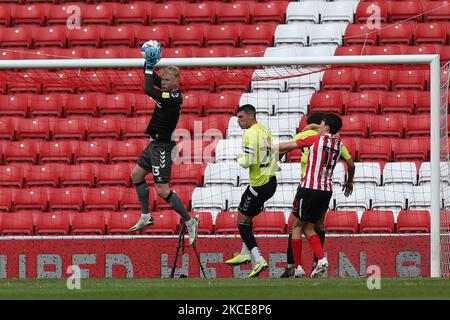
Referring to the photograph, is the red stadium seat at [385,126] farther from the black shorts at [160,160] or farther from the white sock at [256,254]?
the black shorts at [160,160]

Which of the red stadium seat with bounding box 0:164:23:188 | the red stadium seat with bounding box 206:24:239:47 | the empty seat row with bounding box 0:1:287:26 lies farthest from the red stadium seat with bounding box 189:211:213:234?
the empty seat row with bounding box 0:1:287:26

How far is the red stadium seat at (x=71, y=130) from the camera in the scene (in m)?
17.7

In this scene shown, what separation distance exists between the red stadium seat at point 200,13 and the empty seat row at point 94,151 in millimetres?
3421

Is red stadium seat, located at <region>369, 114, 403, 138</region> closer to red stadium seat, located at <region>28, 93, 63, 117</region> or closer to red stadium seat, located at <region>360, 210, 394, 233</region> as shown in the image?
red stadium seat, located at <region>360, 210, 394, 233</region>

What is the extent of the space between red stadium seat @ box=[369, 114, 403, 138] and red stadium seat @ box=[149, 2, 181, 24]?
445 cm

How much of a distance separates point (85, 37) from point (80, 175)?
11.8ft

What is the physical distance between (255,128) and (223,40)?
6573 millimetres

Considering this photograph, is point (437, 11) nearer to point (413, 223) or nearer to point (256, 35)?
point (256, 35)

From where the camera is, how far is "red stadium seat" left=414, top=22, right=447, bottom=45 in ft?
63.4

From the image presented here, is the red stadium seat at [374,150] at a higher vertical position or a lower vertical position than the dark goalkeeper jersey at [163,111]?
lower

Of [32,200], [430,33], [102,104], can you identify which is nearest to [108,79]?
[102,104]

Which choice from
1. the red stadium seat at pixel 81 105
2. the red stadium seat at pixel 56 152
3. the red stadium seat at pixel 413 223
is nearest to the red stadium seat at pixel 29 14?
the red stadium seat at pixel 81 105

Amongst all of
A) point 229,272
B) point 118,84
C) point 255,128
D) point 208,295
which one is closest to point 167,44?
point 118,84

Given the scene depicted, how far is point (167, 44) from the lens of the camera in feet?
64.3
